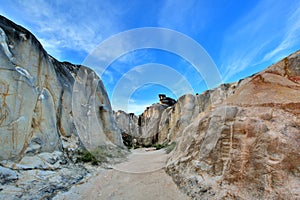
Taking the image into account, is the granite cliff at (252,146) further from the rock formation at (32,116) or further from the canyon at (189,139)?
the rock formation at (32,116)

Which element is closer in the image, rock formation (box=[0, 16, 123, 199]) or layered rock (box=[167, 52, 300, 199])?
layered rock (box=[167, 52, 300, 199])

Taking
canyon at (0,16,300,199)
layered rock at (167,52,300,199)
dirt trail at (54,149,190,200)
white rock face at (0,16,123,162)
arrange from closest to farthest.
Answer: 1. layered rock at (167,52,300,199)
2. canyon at (0,16,300,199)
3. dirt trail at (54,149,190,200)
4. white rock face at (0,16,123,162)

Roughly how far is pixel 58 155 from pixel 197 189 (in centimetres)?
513

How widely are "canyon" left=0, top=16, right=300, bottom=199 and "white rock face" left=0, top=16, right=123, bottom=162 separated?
0.08ft

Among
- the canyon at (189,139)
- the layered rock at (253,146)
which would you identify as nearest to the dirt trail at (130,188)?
the canyon at (189,139)

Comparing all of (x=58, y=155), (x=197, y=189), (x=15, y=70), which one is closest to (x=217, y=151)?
(x=197, y=189)

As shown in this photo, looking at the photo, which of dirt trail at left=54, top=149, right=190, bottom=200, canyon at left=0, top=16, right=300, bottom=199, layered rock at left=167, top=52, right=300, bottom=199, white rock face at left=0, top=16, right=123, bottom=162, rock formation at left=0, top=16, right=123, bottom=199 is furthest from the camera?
white rock face at left=0, top=16, right=123, bottom=162

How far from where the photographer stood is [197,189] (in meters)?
3.35

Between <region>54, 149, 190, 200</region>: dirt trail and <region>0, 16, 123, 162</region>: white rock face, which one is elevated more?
<region>0, 16, 123, 162</region>: white rock face

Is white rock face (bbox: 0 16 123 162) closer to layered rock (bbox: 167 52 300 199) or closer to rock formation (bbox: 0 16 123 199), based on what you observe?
rock formation (bbox: 0 16 123 199)

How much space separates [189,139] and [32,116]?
17.7 feet

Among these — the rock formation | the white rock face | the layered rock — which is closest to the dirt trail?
the layered rock

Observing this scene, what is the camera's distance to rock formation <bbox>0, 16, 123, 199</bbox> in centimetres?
427

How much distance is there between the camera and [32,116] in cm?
529
